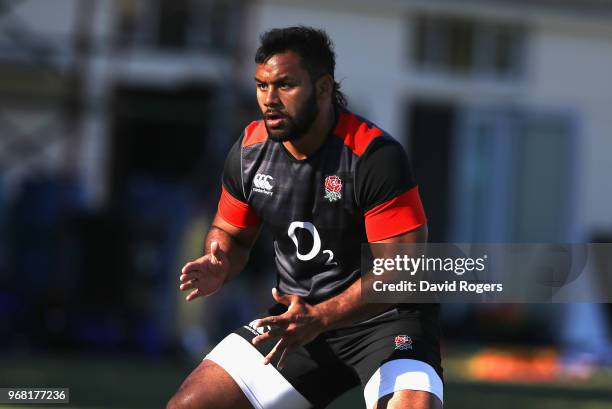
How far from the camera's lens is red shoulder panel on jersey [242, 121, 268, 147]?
5.79m

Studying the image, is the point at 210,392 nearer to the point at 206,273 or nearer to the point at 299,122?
the point at 206,273

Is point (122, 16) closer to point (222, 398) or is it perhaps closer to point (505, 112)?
point (505, 112)

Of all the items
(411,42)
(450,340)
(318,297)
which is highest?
(411,42)

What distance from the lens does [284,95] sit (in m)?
5.51

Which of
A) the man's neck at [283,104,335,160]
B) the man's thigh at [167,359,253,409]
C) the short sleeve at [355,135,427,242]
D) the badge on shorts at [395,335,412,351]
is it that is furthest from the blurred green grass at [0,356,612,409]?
the short sleeve at [355,135,427,242]

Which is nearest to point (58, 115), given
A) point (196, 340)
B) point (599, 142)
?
point (196, 340)

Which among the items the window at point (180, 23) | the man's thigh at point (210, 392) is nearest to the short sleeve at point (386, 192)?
the man's thigh at point (210, 392)

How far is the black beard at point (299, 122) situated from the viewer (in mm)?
5531

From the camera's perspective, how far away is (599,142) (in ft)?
58.7

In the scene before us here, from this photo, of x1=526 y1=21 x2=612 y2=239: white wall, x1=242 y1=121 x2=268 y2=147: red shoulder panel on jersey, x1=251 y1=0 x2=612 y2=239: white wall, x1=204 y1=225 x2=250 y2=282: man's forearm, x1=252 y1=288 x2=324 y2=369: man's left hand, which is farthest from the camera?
x1=526 y1=21 x2=612 y2=239: white wall

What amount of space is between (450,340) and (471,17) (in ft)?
14.3

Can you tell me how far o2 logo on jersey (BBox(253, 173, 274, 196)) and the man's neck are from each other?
0.52 ft

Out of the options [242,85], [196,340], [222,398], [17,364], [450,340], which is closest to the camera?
[222,398]

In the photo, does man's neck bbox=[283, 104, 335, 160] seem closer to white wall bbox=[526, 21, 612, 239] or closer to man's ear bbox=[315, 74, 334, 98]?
man's ear bbox=[315, 74, 334, 98]
